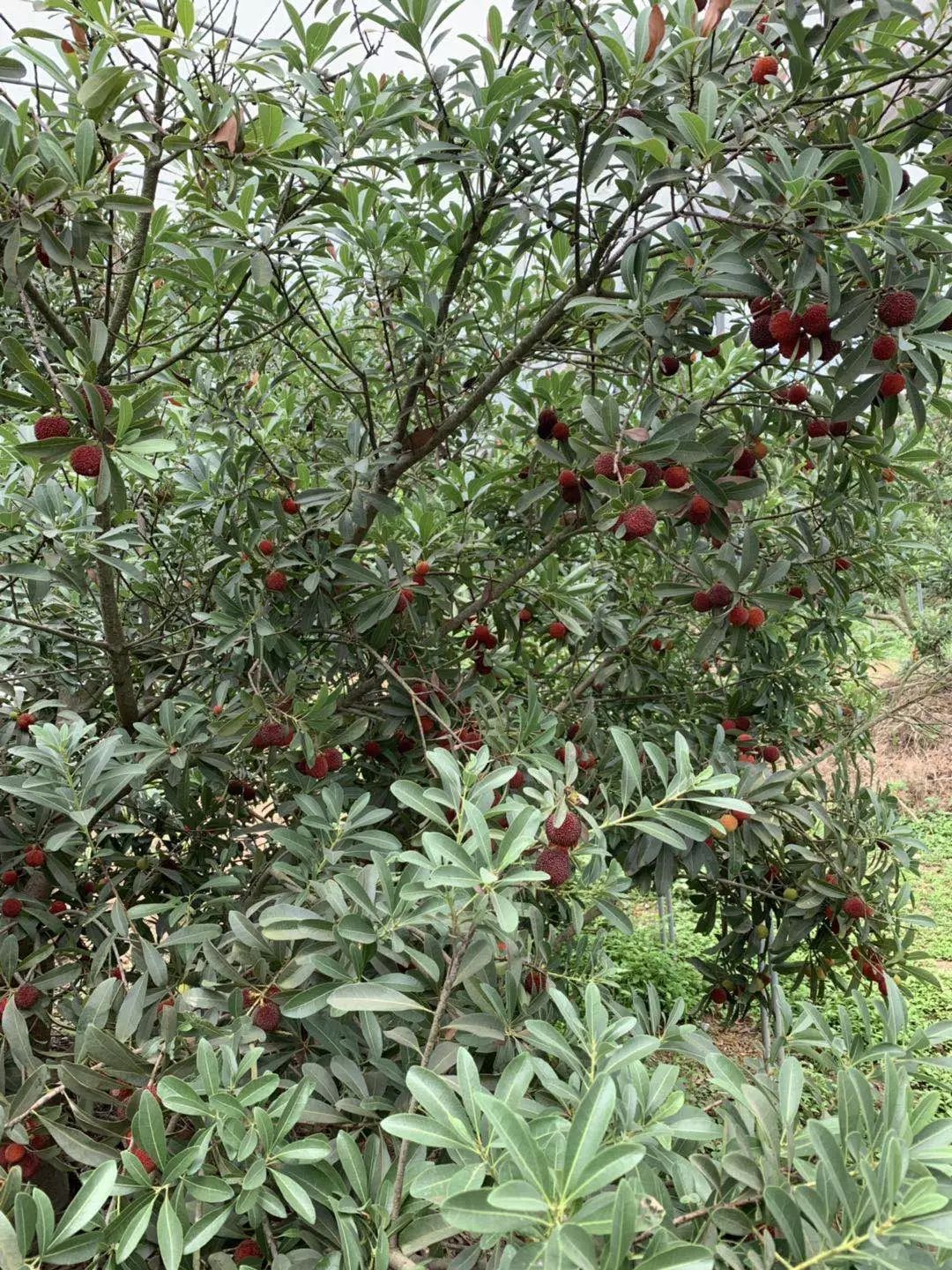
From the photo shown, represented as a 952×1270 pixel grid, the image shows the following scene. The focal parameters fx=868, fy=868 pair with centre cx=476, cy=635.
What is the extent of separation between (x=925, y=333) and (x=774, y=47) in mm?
736

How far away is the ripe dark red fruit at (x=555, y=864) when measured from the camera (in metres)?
1.12

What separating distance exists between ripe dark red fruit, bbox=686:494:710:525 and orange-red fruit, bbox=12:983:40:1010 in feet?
4.47

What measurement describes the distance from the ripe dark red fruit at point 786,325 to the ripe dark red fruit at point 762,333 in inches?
1.6

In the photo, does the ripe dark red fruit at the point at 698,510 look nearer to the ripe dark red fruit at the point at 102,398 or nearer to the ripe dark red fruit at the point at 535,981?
the ripe dark red fruit at the point at 535,981

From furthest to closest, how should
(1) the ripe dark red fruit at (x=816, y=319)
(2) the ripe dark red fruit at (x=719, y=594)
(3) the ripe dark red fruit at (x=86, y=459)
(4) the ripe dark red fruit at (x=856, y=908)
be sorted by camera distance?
(4) the ripe dark red fruit at (x=856, y=908), (2) the ripe dark red fruit at (x=719, y=594), (1) the ripe dark red fruit at (x=816, y=319), (3) the ripe dark red fruit at (x=86, y=459)

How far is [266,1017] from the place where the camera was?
117 cm

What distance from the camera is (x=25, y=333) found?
6.97 feet

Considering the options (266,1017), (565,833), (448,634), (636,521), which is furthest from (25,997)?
(636,521)

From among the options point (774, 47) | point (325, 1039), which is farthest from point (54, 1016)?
point (774, 47)

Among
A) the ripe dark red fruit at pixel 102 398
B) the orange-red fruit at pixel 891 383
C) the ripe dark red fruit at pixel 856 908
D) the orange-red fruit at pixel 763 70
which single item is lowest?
the ripe dark red fruit at pixel 856 908

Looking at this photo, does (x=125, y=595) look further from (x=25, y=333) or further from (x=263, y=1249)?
(x=263, y=1249)

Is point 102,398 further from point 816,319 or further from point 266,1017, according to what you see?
point 816,319

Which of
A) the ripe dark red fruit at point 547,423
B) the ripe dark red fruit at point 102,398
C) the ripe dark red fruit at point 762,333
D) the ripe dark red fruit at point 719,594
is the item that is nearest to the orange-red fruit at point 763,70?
the ripe dark red fruit at point 762,333

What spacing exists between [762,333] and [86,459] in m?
1.09
